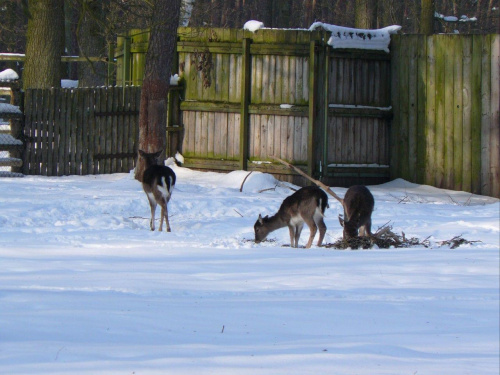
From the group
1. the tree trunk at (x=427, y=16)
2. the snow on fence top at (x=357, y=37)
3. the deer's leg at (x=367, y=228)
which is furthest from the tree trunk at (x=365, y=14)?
the deer's leg at (x=367, y=228)

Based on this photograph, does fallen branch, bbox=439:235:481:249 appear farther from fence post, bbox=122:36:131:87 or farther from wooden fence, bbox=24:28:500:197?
fence post, bbox=122:36:131:87

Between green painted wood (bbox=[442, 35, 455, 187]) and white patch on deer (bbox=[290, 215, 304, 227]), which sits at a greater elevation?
green painted wood (bbox=[442, 35, 455, 187])

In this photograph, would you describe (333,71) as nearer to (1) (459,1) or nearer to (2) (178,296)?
(2) (178,296)

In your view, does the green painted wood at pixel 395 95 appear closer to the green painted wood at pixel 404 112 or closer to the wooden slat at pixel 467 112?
the green painted wood at pixel 404 112

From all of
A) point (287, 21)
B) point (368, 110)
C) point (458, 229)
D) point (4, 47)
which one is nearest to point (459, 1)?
point (287, 21)

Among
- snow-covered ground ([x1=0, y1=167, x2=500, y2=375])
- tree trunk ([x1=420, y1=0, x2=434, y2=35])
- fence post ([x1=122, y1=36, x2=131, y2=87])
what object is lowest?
snow-covered ground ([x1=0, y1=167, x2=500, y2=375])

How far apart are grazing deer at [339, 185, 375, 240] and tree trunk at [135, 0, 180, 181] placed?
19.7 ft

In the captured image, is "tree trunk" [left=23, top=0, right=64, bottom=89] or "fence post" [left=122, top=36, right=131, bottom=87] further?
"tree trunk" [left=23, top=0, right=64, bottom=89]

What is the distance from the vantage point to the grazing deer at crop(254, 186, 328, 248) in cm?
1231

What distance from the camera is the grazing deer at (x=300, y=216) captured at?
40.4 feet

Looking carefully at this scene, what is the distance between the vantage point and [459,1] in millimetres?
49469

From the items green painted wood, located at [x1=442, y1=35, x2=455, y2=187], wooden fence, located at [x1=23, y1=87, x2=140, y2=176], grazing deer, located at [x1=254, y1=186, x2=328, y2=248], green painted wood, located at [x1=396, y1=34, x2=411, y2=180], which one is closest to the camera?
grazing deer, located at [x1=254, y1=186, x2=328, y2=248]

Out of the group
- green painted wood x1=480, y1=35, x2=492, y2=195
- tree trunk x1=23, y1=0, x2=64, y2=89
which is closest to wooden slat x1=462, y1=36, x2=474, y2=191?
green painted wood x1=480, y1=35, x2=492, y2=195

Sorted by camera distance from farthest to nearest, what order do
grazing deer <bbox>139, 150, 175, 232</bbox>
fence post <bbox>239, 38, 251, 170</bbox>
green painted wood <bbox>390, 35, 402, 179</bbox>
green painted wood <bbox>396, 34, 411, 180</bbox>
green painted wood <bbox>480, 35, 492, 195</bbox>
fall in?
1. green painted wood <bbox>390, 35, 402, 179</bbox>
2. green painted wood <bbox>396, 34, 411, 180</bbox>
3. fence post <bbox>239, 38, 251, 170</bbox>
4. green painted wood <bbox>480, 35, 492, 195</bbox>
5. grazing deer <bbox>139, 150, 175, 232</bbox>
